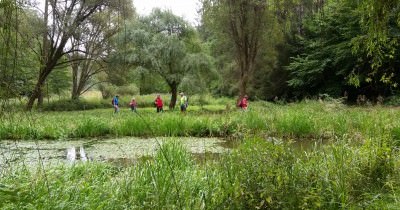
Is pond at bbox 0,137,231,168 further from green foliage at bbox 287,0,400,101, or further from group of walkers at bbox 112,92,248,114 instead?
green foliage at bbox 287,0,400,101

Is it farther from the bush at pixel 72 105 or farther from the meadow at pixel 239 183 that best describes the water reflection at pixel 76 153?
the bush at pixel 72 105

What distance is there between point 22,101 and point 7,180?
1.98m

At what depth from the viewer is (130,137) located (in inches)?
418

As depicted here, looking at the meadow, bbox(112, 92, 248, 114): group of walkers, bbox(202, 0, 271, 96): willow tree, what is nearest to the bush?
bbox(112, 92, 248, 114): group of walkers

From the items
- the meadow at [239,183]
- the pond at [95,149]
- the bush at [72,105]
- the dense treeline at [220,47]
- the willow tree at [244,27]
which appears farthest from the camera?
the bush at [72,105]

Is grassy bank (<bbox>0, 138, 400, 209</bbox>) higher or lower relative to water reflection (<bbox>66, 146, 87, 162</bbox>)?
higher

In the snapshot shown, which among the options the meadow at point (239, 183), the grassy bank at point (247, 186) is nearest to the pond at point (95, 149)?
the meadow at point (239, 183)

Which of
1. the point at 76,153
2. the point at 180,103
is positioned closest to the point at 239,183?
the point at 76,153

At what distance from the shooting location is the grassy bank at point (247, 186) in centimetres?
302

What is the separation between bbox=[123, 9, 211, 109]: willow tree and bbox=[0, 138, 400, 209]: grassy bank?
1856cm

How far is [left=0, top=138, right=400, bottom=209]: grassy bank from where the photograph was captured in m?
3.02

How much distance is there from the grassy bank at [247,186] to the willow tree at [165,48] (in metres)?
18.6

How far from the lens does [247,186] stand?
3.10 metres

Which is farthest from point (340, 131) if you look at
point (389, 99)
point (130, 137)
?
point (389, 99)
